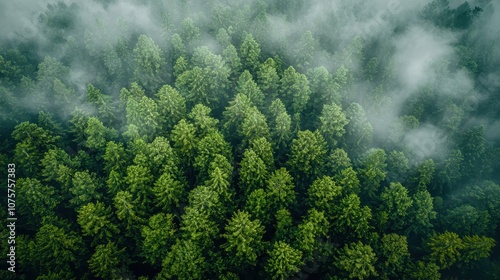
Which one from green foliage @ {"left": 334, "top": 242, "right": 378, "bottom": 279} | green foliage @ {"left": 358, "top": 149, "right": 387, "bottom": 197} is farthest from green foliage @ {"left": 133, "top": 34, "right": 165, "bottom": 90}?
green foliage @ {"left": 334, "top": 242, "right": 378, "bottom": 279}

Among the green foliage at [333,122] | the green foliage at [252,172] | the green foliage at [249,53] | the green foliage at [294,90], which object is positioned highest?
the green foliage at [249,53]

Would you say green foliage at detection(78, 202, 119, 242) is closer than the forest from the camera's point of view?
Yes

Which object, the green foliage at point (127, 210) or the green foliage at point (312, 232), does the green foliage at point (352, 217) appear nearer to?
the green foliage at point (312, 232)

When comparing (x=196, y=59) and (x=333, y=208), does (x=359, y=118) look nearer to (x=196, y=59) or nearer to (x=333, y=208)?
(x=333, y=208)

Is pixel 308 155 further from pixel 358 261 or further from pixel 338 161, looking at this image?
pixel 358 261

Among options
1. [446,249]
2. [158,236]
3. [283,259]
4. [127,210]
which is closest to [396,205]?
[446,249]

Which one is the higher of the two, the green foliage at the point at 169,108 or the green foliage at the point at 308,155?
the green foliage at the point at 169,108

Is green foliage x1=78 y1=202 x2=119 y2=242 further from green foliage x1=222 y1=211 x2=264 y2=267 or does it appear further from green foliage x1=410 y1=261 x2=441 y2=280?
green foliage x1=410 y1=261 x2=441 y2=280

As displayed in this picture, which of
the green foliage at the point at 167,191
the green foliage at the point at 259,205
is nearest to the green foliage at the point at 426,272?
the green foliage at the point at 259,205

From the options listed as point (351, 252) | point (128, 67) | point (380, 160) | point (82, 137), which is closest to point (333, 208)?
point (351, 252)
